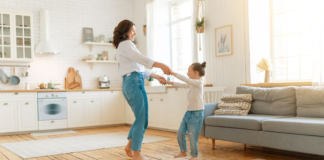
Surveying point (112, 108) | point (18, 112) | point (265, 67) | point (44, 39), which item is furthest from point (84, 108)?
point (265, 67)

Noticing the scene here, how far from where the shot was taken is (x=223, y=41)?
5516 millimetres

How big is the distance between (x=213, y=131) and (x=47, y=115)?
3837 millimetres

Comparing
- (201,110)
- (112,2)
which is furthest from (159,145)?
(112,2)

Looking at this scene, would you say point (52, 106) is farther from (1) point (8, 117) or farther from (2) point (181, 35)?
(2) point (181, 35)

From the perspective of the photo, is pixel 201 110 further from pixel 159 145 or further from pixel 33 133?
pixel 33 133

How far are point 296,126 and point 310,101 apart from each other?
65cm

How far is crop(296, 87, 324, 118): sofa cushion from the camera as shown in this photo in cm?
364

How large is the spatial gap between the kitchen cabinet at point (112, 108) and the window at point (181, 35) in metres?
1.43

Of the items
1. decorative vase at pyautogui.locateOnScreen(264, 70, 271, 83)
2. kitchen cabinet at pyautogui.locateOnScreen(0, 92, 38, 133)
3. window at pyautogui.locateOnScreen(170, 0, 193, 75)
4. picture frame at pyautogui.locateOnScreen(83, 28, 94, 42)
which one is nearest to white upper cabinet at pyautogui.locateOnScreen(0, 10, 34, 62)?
kitchen cabinet at pyautogui.locateOnScreen(0, 92, 38, 133)

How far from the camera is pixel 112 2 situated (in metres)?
8.15

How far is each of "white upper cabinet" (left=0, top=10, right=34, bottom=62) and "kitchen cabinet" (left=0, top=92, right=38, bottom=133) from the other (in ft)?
2.71

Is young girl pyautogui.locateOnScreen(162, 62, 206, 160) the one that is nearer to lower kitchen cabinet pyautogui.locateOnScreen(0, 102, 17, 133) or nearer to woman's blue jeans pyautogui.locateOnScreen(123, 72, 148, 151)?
woman's blue jeans pyautogui.locateOnScreen(123, 72, 148, 151)

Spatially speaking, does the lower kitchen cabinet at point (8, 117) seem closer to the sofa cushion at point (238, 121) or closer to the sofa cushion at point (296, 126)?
the sofa cushion at point (238, 121)

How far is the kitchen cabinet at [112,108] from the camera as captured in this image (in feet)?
24.2
